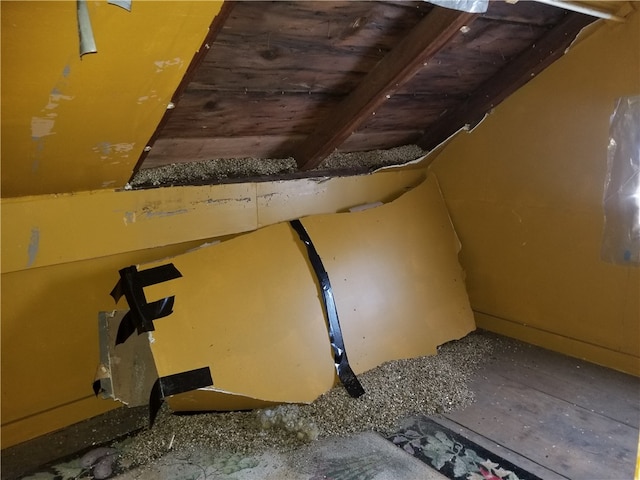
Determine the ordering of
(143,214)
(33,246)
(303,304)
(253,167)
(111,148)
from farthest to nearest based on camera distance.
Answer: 1. (253,167)
2. (303,304)
3. (143,214)
4. (33,246)
5. (111,148)

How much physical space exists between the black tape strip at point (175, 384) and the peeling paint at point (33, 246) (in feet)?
2.07

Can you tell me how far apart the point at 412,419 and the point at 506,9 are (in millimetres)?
1667

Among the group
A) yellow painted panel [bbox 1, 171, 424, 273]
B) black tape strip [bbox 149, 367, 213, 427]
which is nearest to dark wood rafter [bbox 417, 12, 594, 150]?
yellow painted panel [bbox 1, 171, 424, 273]

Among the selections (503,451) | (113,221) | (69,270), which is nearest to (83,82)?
(113,221)

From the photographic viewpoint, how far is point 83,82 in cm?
130

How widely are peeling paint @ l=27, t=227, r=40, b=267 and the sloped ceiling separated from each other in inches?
5.7

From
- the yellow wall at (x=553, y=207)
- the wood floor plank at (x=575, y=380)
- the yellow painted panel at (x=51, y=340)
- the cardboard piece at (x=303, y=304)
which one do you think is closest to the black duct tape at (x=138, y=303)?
the cardboard piece at (x=303, y=304)

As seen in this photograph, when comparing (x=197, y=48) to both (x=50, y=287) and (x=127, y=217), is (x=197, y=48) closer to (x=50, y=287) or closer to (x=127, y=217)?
(x=127, y=217)

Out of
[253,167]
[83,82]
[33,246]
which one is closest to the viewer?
[83,82]

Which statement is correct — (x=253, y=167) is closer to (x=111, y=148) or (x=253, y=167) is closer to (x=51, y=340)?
(x=111, y=148)

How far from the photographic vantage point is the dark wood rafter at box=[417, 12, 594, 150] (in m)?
2.19

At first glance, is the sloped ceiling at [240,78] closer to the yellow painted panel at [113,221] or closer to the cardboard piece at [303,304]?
the yellow painted panel at [113,221]

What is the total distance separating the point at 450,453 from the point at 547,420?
51 centimetres

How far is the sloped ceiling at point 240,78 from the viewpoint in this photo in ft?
4.01
